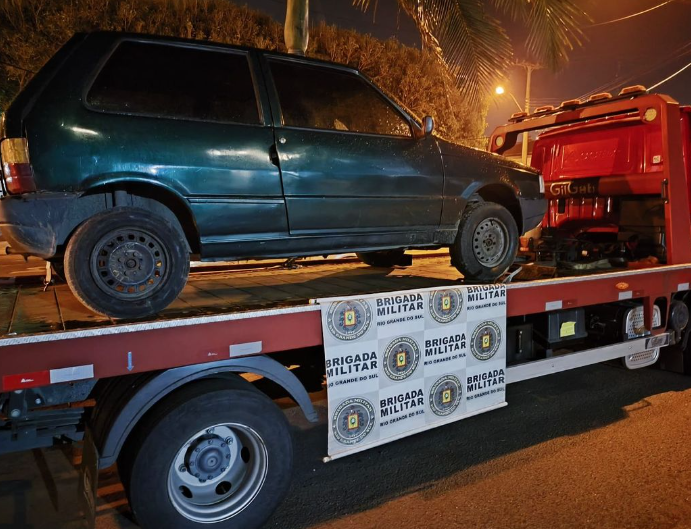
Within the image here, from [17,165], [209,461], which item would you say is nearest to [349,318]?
[209,461]

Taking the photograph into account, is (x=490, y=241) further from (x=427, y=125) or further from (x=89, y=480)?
(x=89, y=480)

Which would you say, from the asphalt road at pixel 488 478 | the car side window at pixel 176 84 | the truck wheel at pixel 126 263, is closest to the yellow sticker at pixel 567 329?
the asphalt road at pixel 488 478

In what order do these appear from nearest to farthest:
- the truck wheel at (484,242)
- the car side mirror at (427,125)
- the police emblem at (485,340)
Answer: the police emblem at (485,340) < the car side mirror at (427,125) < the truck wheel at (484,242)

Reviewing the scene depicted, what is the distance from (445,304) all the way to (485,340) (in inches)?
20.9

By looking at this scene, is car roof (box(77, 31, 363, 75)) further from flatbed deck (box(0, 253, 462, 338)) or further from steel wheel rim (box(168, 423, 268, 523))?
steel wheel rim (box(168, 423, 268, 523))

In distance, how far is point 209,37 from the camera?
35.8ft

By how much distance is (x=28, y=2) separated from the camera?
29.7 ft

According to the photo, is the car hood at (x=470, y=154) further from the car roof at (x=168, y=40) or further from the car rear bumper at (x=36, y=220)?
the car rear bumper at (x=36, y=220)

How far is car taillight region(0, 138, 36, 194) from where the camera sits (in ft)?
8.72

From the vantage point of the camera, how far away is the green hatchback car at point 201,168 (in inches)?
107

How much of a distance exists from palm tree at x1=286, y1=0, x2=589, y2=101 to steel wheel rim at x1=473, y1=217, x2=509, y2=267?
3.38m

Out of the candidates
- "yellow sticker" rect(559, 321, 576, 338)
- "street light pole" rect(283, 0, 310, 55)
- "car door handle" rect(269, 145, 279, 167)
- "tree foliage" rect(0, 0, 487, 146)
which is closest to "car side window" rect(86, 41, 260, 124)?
"car door handle" rect(269, 145, 279, 167)

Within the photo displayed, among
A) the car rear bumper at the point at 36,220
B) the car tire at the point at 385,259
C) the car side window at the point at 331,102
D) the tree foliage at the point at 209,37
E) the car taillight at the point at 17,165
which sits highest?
the tree foliage at the point at 209,37

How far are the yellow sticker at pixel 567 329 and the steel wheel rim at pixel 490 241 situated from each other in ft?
2.83
